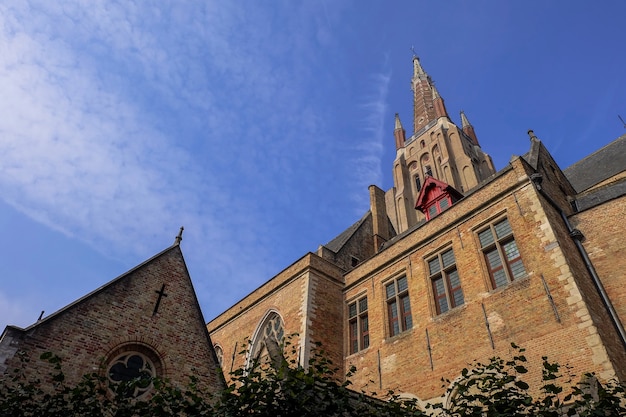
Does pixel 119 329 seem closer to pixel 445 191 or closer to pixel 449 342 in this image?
pixel 449 342

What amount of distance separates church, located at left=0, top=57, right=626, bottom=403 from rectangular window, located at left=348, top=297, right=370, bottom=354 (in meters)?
0.04

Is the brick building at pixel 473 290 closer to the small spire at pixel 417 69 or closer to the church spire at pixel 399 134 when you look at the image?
the church spire at pixel 399 134

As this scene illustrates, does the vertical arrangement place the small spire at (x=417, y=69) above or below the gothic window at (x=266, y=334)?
above

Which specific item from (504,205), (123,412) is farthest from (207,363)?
(504,205)

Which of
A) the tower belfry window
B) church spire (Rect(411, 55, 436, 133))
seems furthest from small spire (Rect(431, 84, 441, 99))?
the tower belfry window

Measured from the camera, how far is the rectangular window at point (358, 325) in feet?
46.9

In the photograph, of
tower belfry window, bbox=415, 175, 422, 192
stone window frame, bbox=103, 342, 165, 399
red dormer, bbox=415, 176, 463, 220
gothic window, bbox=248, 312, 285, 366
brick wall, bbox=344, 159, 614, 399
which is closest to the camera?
stone window frame, bbox=103, 342, 165, 399

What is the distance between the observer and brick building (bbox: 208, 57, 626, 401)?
9.41 meters

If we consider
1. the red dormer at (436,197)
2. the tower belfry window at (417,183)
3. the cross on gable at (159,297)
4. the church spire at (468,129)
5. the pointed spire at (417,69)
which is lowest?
the cross on gable at (159,297)

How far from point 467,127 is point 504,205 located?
4303 cm

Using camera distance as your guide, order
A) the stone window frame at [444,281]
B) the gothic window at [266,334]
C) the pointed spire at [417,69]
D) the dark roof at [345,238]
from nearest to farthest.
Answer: the stone window frame at [444,281]
the gothic window at [266,334]
the dark roof at [345,238]
the pointed spire at [417,69]

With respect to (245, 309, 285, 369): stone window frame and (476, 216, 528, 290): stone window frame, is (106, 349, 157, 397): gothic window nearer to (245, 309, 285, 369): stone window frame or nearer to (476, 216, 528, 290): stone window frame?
(245, 309, 285, 369): stone window frame

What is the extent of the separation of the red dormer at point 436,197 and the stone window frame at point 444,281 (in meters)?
3.56

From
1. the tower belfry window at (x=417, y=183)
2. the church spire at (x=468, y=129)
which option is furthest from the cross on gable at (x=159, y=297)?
the church spire at (x=468, y=129)
